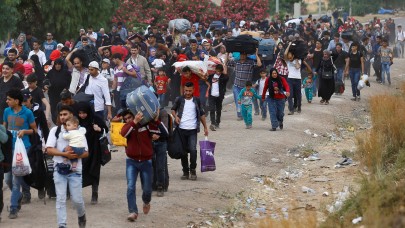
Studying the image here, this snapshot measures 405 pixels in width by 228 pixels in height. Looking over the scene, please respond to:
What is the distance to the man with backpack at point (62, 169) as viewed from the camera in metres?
11.2

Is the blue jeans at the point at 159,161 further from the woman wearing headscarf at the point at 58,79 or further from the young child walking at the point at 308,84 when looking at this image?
the young child walking at the point at 308,84

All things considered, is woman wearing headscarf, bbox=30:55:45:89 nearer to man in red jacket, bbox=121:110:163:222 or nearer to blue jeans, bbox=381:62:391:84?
man in red jacket, bbox=121:110:163:222

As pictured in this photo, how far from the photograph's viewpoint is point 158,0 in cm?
3781

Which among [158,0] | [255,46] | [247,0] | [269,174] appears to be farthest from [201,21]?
[269,174]

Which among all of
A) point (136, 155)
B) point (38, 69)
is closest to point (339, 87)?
point (38, 69)

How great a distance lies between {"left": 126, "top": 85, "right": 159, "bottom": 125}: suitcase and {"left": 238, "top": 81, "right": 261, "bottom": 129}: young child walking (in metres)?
8.09

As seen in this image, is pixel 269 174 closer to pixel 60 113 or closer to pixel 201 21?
pixel 60 113

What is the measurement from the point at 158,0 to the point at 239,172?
22.4 meters

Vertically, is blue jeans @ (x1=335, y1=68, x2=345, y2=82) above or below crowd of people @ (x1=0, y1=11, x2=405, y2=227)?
below

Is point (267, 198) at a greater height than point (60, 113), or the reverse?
point (60, 113)

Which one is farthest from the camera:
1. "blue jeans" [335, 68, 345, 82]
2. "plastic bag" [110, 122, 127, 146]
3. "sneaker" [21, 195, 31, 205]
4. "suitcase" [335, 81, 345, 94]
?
"suitcase" [335, 81, 345, 94]

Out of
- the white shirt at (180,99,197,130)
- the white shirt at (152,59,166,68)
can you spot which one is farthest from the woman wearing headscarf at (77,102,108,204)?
the white shirt at (152,59,166,68)

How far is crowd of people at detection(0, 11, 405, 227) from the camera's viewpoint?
12.0 m

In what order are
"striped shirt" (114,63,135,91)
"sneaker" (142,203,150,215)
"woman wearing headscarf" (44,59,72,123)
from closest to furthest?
"sneaker" (142,203,150,215) < "striped shirt" (114,63,135,91) < "woman wearing headscarf" (44,59,72,123)
